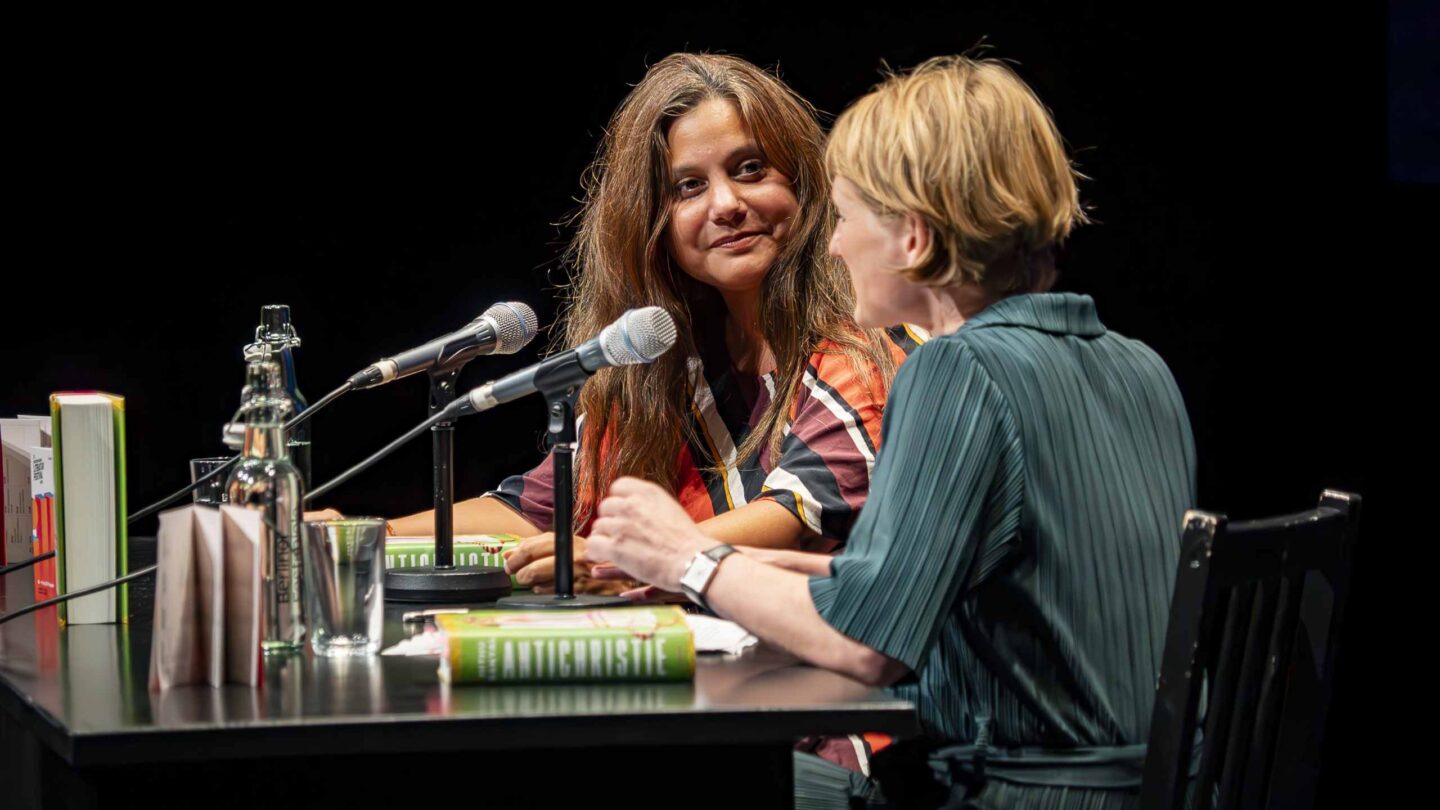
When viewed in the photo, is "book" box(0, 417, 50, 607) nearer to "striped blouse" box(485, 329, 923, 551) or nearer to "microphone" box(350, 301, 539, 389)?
"microphone" box(350, 301, 539, 389)

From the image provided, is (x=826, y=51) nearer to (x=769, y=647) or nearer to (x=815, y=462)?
(x=815, y=462)

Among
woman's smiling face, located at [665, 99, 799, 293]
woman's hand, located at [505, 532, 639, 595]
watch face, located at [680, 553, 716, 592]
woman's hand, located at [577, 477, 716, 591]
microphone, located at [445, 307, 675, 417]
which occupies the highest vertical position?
woman's smiling face, located at [665, 99, 799, 293]

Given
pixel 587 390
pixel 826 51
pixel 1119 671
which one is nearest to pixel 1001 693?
pixel 1119 671

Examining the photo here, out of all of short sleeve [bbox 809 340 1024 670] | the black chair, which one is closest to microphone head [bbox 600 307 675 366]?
short sleeve [bbox 809 340 1024 670]

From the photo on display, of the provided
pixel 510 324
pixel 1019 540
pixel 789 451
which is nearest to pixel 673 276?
pixel 789 451

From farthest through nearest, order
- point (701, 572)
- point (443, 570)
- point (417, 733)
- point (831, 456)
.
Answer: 1. point (831, 456)
2. point (443, 570)
3. point (701, 572)
4. point (417, 733)

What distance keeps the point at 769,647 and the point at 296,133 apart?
222 cm

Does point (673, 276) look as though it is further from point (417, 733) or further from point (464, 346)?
point (417, 733)

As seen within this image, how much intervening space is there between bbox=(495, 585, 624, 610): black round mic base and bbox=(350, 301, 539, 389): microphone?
32 cm

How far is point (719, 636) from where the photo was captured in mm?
1586

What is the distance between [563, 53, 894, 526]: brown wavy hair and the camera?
2.50 m

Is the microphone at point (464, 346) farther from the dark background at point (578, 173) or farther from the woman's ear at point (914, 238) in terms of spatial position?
the dark background at point (578, 173)

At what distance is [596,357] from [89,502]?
63cm

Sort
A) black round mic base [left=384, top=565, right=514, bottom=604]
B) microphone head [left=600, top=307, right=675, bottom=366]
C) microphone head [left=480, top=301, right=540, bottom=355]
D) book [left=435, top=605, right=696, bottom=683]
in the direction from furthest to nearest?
1. microphone head [left=480, top=301, right=540, bottom=355]
2. black round mic base [left=384, top=565, right=514, bottom=604]
3. microphone head [left=600, top=307, right=675, bottom=366]
4. book [left=435, top=605, right=696, bottom=683]
